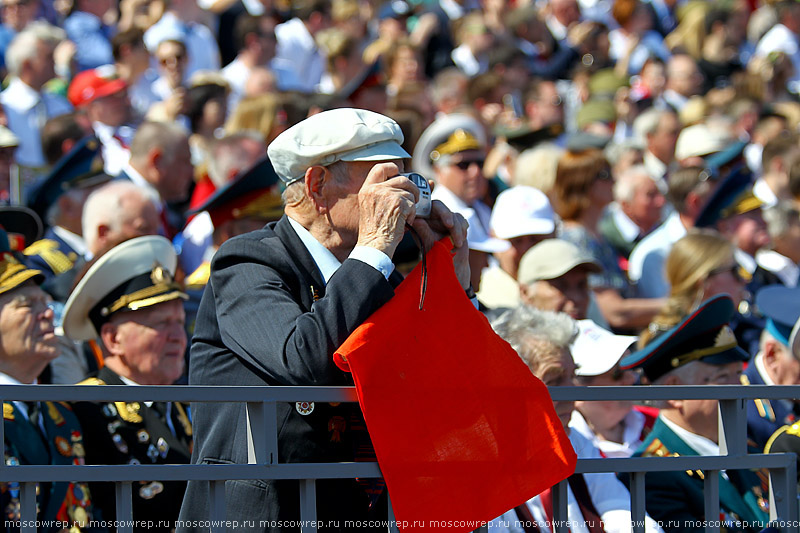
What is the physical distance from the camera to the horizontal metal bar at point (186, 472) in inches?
104

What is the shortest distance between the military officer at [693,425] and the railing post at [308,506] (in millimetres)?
1714

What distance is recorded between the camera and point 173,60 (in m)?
9.93

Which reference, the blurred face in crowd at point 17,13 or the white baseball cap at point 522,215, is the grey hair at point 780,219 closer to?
the white baseball cap at point 522,215

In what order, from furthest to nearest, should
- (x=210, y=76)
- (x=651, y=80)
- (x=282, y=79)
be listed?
(x=651, y=80), (x=282, y=79), (x=210, y=76)

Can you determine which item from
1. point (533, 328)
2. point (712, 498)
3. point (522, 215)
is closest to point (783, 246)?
point (522, 215)

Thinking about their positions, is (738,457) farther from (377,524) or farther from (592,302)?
(592,302)

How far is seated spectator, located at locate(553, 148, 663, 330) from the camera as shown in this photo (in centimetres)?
682

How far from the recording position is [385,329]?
2.99 metres

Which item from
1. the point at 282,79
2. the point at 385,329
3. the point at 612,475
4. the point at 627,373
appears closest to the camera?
the point at 385,329

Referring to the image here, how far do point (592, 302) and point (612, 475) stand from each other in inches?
80.7

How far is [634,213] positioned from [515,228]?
1954mm

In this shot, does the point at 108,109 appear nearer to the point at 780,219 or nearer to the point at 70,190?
the point at 70,190

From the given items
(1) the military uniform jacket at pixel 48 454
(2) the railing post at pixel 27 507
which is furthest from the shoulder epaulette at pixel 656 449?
(2) the railing post at pixel 27 507

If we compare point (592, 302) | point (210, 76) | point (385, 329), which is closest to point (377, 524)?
point (385, 329)
